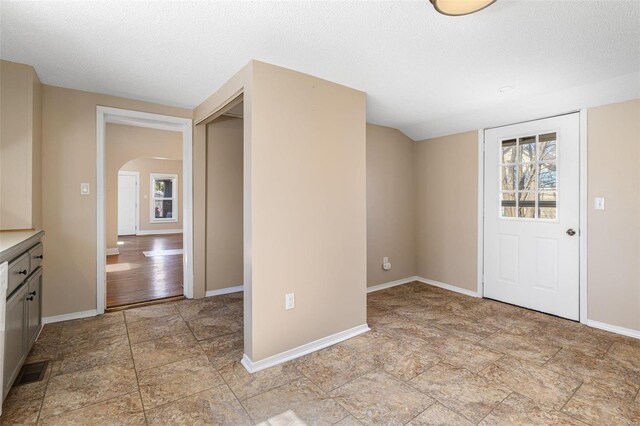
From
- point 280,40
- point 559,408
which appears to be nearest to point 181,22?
point 280,40

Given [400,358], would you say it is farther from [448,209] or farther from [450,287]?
[448,209]

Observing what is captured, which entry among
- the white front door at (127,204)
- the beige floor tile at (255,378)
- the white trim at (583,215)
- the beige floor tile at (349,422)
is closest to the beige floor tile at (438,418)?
the beige floor tile at (349,422)

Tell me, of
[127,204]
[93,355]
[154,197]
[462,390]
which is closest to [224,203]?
[93,355]

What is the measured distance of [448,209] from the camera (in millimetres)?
4387

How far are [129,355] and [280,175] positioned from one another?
1.81m

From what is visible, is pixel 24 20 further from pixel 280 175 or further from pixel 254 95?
pixel 280 175

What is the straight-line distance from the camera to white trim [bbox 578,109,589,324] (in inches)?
123

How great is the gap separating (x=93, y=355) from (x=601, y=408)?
11.2 ft

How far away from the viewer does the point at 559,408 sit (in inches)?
74.0

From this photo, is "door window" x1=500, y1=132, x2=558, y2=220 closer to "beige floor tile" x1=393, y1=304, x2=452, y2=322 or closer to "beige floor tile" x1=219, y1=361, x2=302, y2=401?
"beige floor tile" x1=393, y1=304, x2=452, y2=322

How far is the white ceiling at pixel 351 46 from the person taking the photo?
5.82 feet

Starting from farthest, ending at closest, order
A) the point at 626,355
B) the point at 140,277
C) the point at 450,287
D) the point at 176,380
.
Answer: the point at 140,277 → the point at 450,287 → the point at 626,355 → the point at 176,380

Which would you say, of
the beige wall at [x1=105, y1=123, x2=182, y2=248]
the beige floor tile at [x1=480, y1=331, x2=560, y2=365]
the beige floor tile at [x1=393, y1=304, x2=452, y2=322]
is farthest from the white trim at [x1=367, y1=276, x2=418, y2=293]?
the beige wall at [x1=105, y1=123, x2=182, y2=248]

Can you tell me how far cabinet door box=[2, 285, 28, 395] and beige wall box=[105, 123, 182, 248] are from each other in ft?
15.1
